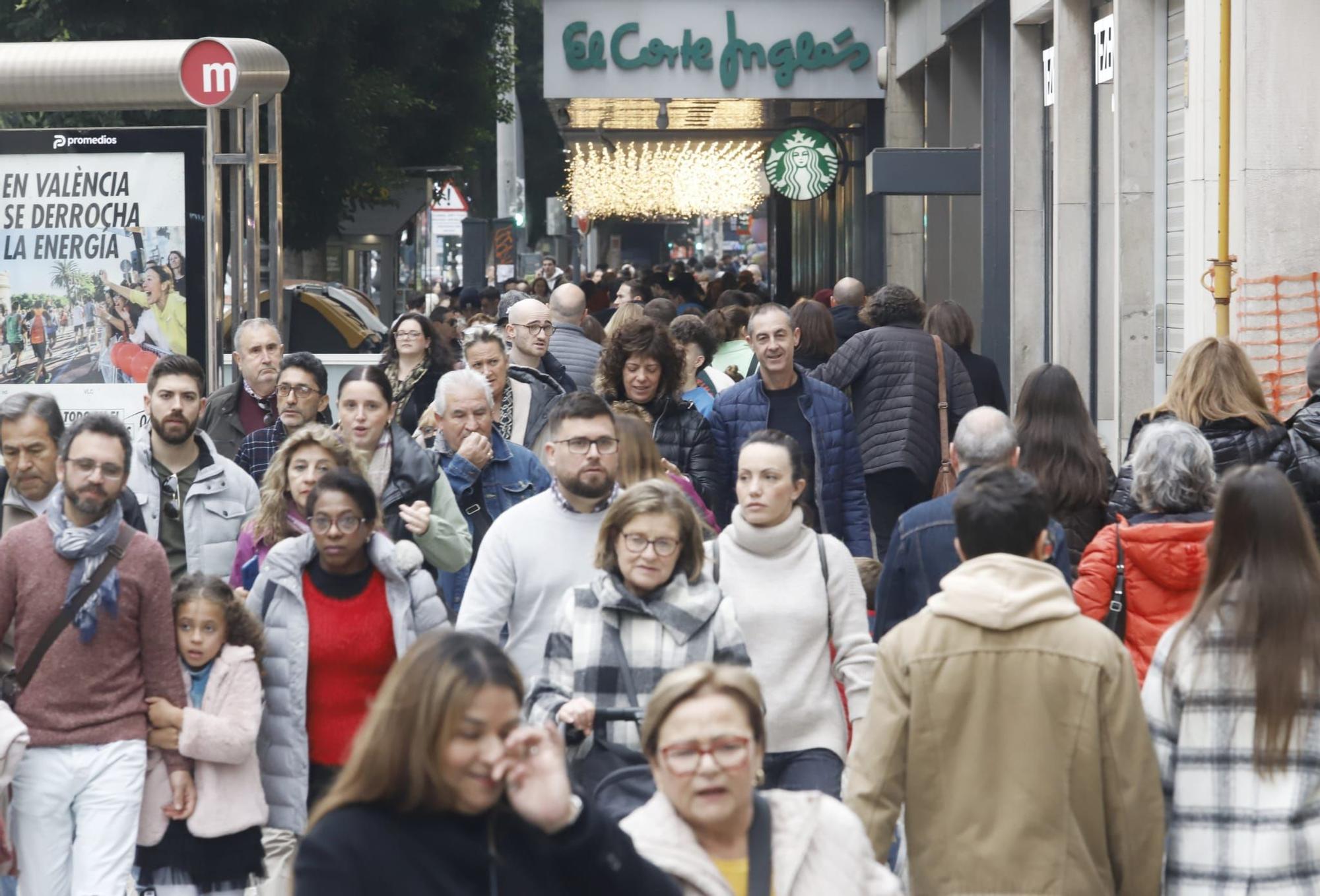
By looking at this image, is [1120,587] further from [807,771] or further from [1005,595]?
[1005,595]

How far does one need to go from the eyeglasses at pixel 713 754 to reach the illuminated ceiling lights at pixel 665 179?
2884 centimetres

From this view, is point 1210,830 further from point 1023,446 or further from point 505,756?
point 1023,446

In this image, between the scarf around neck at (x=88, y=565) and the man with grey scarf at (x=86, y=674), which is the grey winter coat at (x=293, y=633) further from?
the scarf around neck at (x=88, y=565)

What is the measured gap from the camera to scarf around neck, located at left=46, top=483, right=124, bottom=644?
5.93m

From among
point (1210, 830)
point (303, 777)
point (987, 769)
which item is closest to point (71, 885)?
point (303, 777)

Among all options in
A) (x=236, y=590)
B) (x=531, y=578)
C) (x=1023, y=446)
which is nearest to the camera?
(x=531, y=578)

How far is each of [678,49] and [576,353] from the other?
12.0 meters

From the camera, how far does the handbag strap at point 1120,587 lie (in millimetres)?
5898

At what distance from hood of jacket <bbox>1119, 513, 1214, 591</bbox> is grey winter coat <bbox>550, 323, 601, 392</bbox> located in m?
5.88

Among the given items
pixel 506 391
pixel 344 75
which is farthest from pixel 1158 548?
pixel 344 75

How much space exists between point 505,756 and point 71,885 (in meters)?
3.40

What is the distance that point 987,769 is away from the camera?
448 cm

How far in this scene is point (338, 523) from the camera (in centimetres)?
601

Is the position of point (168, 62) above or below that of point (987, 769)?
above
